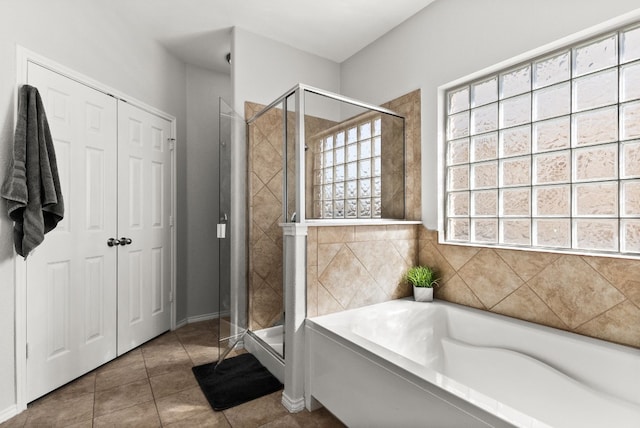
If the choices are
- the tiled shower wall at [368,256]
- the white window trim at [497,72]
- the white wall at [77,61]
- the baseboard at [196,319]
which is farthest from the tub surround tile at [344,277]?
the white wall at [77,61]

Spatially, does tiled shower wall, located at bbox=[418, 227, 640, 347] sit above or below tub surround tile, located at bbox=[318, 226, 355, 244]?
below

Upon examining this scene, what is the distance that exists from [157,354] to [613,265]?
9.81 ft

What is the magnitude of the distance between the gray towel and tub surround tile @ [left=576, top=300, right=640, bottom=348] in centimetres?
292

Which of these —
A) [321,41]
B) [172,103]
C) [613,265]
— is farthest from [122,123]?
[613,265]

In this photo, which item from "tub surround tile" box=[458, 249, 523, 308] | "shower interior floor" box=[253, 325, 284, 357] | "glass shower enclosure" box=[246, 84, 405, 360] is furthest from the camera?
"shower interior floor" box=[253, 325, 284, 357]

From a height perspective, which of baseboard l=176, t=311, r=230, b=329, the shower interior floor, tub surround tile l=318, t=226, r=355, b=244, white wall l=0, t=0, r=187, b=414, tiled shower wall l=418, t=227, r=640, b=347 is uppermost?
white wall l=0, t=0, r=187, b=414

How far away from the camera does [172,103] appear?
3162 millimetres

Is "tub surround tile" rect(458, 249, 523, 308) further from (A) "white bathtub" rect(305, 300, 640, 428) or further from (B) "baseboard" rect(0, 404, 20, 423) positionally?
(B) "baseboard" rect(0, 404, 20, 423)

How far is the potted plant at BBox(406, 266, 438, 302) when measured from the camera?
7.42 feet

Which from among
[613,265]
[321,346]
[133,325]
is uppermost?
[613,265]

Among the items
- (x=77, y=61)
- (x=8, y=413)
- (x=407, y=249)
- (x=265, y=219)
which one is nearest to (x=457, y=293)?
(x=407, y=249)

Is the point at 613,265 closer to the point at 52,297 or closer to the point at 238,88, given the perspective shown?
the point at 238,88

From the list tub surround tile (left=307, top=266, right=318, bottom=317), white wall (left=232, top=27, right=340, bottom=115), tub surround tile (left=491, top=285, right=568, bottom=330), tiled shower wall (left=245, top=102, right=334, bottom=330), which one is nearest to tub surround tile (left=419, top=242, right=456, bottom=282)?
tub surround tile (left=491, top=285, right=568, bottom=330)

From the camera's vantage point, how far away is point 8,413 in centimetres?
177
